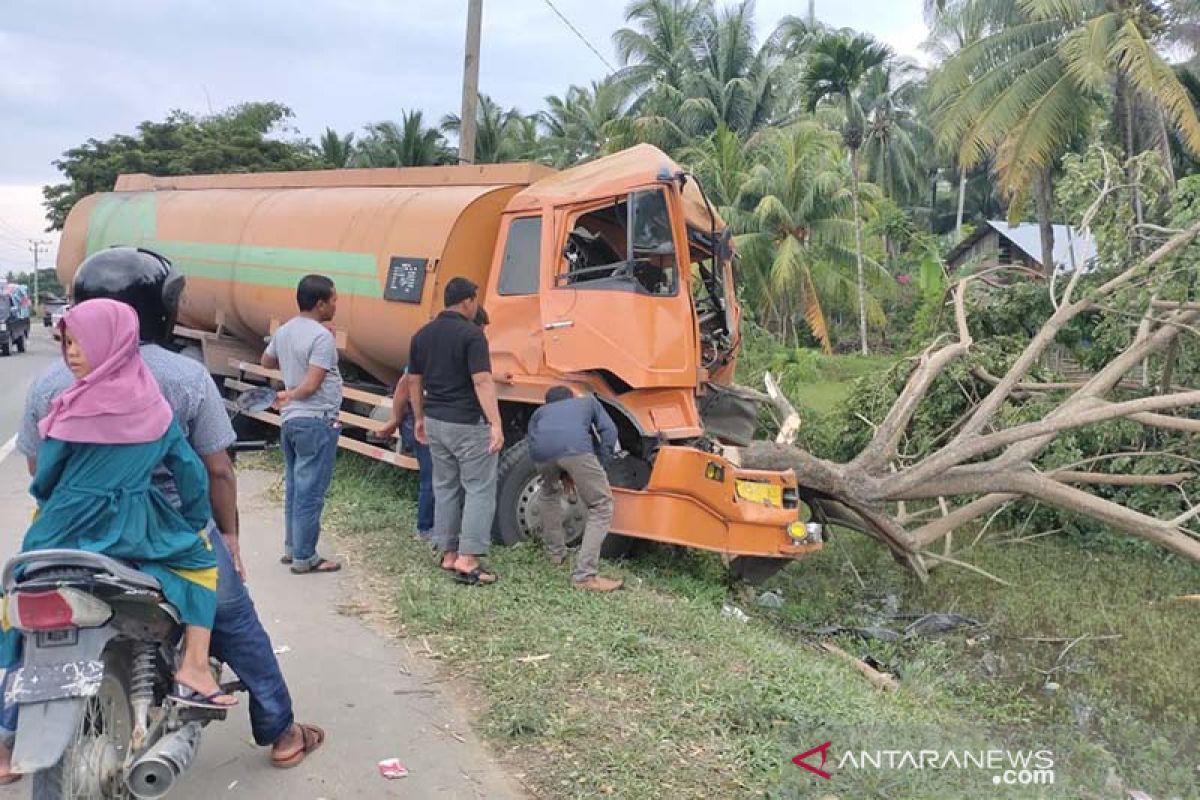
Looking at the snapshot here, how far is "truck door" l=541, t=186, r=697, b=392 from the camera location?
6582 millimetres

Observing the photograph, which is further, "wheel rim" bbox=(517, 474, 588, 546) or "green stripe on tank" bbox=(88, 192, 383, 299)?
"green stripe on tank" bbox=(88, 192, 383, 299)

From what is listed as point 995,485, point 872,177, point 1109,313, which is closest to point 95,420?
point 995,485

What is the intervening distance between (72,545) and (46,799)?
0.70m

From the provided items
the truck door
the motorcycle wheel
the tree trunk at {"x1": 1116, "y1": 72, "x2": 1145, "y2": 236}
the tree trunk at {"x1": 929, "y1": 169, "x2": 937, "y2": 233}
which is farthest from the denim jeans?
the tree trunk at {"x1": 929, "y1": 169, "x2": 937, "y2": 233}

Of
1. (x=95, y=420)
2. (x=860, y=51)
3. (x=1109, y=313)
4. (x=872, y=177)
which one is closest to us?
(x=95, y=420)

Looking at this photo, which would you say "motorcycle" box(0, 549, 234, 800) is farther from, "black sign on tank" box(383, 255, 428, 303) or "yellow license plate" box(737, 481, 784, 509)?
"black sign on tank" box(383, 255, 428, 303)

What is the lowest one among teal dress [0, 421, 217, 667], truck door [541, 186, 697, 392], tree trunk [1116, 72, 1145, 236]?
teal dress [0, 421, 217, 667]

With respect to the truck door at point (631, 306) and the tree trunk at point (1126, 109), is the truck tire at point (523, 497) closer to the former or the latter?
the truck door at point (631, 306)

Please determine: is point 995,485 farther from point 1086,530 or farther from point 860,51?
point 860,51

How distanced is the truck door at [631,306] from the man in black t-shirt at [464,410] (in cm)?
104

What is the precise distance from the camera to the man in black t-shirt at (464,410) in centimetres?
560

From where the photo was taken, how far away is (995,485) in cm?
707

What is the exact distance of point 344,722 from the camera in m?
4.00

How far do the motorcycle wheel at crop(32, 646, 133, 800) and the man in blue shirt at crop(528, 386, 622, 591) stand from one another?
306cm
